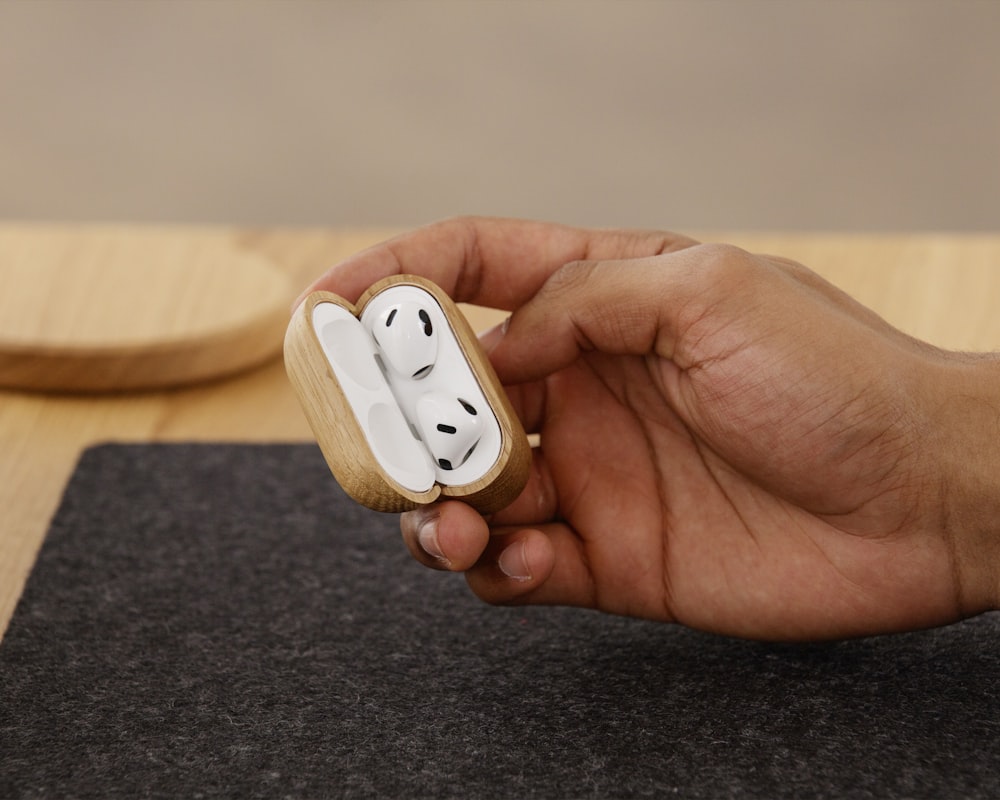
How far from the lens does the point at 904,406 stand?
2.04 ft

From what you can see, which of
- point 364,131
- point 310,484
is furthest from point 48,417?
point 364,131

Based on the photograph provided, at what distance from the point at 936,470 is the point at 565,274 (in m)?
0.22

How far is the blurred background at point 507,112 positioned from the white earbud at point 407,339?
1794 mm

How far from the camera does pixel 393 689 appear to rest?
618 millimetres

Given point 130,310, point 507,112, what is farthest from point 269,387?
point 507,112

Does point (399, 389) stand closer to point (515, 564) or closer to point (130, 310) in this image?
point (515, 564)

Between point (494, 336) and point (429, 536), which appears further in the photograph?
point (494, 336)

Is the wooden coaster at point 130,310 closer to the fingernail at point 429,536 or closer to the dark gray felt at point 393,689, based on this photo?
the dark gray felt at point 393,689

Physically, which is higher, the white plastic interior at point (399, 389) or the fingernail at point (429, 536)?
the white plastic interior at point (399, 389)

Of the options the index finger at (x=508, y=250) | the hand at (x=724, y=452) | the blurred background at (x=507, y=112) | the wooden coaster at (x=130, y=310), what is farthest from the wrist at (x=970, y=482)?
the blurred background at (x=507, y=112)

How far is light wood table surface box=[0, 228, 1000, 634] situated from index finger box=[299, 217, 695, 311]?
22 centimetres

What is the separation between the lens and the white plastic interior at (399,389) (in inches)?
23.2

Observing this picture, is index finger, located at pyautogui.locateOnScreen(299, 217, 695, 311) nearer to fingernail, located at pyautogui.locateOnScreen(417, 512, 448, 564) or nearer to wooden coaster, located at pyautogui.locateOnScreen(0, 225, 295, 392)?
fingernail, located at pyautogui.locateOnScreen(417, 512, 448, 564)

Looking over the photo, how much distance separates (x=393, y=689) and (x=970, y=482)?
313 millimetres
